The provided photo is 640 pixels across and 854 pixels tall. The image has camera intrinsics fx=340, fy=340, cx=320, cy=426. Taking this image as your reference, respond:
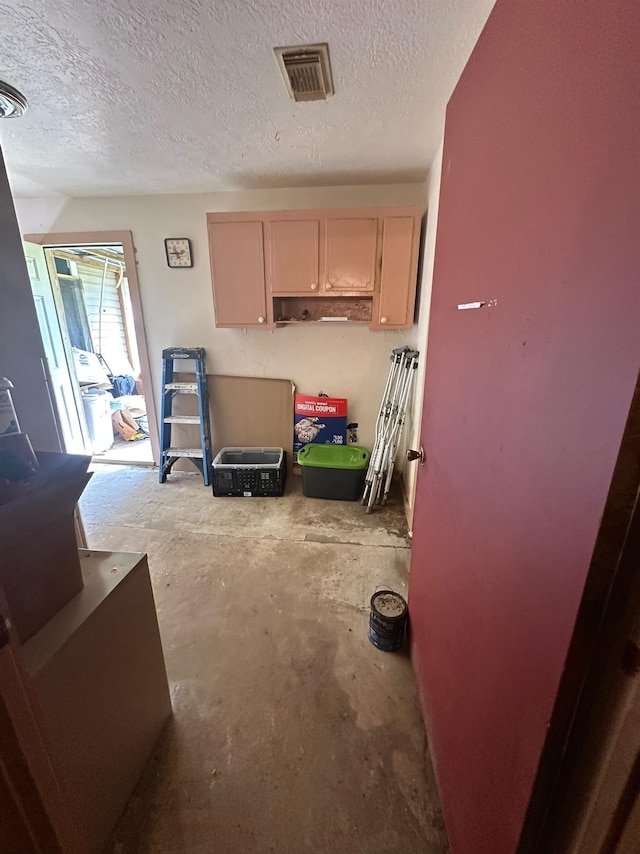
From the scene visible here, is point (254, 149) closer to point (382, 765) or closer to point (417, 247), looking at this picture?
point (417, 247)

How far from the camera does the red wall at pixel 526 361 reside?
0.44 meters

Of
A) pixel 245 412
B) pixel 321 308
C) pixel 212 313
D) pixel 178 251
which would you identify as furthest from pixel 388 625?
pixel 178 251

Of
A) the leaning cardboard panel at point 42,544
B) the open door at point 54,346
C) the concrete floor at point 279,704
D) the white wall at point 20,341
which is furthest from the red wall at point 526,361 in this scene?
the open door at point 54,346

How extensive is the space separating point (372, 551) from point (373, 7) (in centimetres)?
257

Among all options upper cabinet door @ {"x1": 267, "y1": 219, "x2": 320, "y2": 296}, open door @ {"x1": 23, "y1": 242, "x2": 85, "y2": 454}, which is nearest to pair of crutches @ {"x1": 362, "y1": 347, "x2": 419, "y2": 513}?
upper cabinet door @ {"x1": 267, "y1": 219, "x2": 320, "y2": 296}

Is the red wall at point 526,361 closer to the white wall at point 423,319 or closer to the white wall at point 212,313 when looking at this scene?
the white wall at point 423,319

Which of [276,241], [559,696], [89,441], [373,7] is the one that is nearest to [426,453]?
[559,696]

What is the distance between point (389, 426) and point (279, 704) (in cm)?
191

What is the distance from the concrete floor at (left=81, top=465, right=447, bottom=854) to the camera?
1060 mm

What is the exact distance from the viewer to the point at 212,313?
10.3 ft

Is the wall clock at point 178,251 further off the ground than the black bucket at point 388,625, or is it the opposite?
the wall clock at point 178,251

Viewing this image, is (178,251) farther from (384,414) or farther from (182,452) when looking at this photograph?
(384,414)

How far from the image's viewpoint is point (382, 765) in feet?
3.95

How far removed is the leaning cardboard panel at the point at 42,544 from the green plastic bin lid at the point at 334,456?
2081mm
